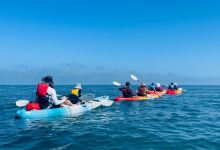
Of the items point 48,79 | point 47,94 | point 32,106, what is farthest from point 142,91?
point 48,79

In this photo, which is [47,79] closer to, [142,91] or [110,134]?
[110,134]

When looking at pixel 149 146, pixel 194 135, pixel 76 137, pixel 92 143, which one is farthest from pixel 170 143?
pixel 76 137

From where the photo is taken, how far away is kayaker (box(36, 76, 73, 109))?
16.5 meters

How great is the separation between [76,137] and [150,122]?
18.7 feet

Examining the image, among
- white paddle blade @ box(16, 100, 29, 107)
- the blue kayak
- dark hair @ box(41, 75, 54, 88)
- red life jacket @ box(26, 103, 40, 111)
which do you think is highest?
dark hair @ box(41, 75, 54, 88)

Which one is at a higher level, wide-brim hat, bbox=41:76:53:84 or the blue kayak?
wide-brim hat, bbox=41:76:53:84

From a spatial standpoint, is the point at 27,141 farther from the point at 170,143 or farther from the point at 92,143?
the point at 170,143

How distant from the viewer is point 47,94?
17.0m

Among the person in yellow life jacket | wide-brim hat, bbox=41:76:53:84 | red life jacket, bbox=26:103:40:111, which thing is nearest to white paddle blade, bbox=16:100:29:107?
red life jacket, bbox=26:103:40:111

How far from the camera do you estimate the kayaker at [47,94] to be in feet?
54.1

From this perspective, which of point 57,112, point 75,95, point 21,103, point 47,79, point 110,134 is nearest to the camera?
point 110,134

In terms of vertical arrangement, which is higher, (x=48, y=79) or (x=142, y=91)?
(x=48, y=79)

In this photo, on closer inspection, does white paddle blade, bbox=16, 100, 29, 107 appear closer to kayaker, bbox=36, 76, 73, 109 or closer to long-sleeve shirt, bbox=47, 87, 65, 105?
kayaker, bbox=36, 76, 73, 109

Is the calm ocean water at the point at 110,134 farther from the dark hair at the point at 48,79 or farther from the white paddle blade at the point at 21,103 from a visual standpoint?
the dark hair at the point at 48,79
